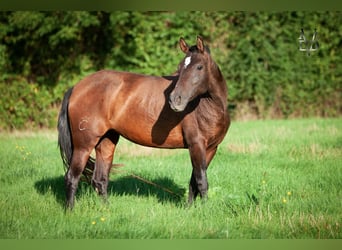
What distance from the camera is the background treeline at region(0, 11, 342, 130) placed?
12016mm

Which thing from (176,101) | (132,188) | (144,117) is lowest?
(132,188)

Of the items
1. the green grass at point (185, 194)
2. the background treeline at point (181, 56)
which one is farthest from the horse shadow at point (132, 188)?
the background treeline at point (181, 56)

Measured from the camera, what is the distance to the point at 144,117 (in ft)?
18.4

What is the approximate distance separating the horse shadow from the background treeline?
17.9 feet

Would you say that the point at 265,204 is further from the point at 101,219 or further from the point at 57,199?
the point at 57,199

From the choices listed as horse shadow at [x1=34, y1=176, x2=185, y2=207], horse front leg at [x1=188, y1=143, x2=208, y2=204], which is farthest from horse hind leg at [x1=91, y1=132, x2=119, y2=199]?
horse front leg at [x1=188, y1=143, x2=208, y2=204]

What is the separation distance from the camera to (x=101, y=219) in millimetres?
5020

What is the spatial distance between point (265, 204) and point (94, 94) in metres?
2.41

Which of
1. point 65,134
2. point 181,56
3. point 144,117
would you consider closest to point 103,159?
point 65,134

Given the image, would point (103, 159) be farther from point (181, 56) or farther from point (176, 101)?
point (181, 56)

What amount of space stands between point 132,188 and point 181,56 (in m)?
6.11

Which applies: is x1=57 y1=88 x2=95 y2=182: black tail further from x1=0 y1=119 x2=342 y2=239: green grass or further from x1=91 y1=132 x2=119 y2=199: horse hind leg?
x1=0 y1=119 x2=342 y2=239: green grass

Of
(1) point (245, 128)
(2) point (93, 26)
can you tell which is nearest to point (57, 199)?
(1) point (245, 128)

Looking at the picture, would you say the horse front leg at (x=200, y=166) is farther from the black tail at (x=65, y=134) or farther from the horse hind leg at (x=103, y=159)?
the black tail at (x=65, y=134)
